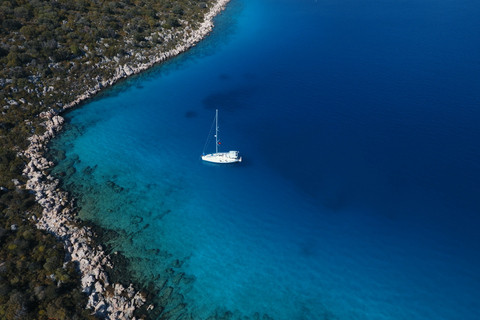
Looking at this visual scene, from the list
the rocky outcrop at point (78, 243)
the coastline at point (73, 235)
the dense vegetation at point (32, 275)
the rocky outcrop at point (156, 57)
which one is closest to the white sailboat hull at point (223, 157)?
the coastline at point (73, 235)

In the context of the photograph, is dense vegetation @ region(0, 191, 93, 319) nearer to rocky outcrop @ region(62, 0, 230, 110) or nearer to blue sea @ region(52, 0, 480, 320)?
blue sea @ region(52, 0, 480, 320)

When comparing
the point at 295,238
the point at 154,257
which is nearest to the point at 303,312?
the point at 295,238

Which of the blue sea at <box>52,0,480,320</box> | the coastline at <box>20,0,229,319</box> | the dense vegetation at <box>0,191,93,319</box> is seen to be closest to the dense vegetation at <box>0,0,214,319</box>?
the dense vegetation at <box>0,191,93,319</box>

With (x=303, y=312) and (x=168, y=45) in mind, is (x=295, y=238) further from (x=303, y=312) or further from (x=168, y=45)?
(x=168, y=45)

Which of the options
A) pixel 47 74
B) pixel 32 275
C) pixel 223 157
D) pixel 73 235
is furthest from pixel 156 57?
pixel 32 275

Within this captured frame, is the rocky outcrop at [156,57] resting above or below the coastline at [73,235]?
above

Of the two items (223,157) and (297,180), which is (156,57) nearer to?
(223,157)

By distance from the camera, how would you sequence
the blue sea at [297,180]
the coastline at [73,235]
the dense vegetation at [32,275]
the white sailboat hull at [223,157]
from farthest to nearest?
the white sailboat hull at [223,157]
the blue sea at [297,180]
the coastline at [73,235]
the dense vegetation at [32,275]

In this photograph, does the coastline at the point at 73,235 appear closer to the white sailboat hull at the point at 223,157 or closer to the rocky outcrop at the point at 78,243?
the rocky outcrop at the point at 78,243
